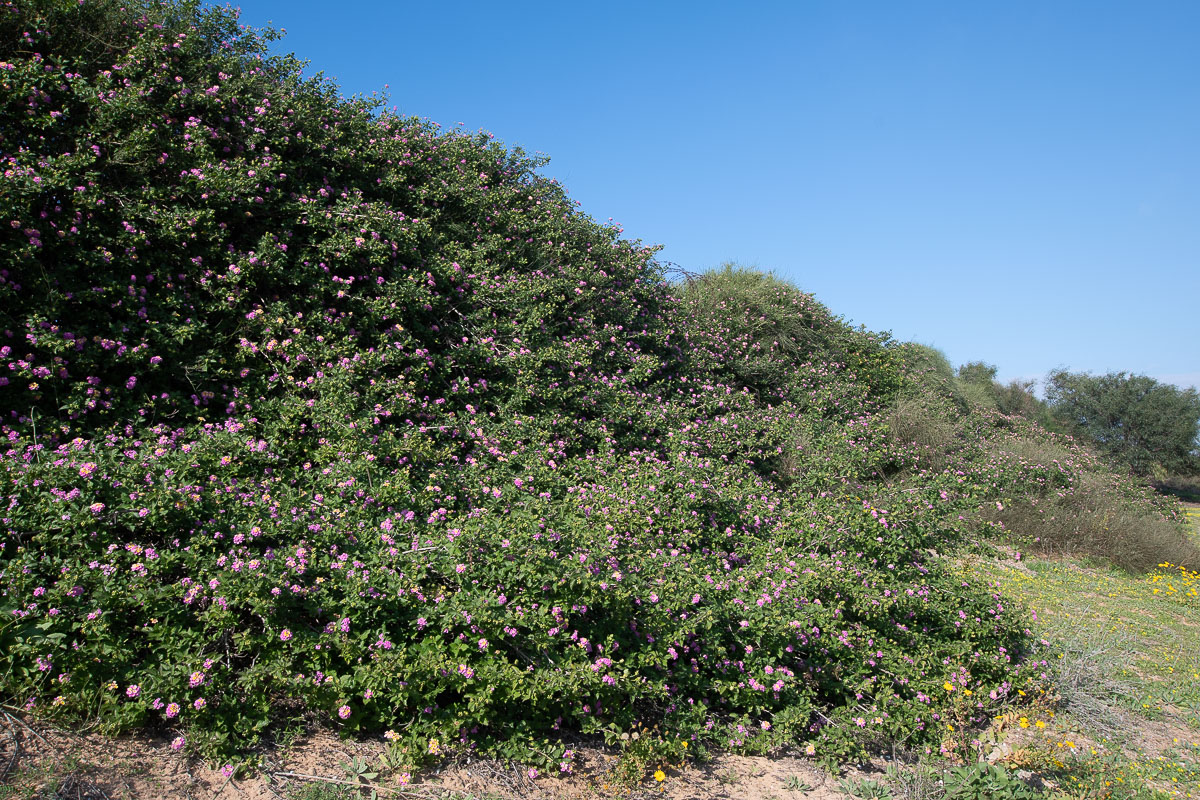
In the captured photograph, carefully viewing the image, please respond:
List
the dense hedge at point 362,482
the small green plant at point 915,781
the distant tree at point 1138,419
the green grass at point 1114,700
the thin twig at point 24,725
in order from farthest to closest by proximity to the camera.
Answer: the distant tree at point 1138,419 < the green grass at point 1114,700 < the small green plant at point 915,781 < the dense hedge at point 362,482 < the thin twig at point 24,725

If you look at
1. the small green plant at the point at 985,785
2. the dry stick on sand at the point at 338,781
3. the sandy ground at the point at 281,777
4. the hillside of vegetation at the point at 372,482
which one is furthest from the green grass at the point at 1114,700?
the dry stick on sand at the point at 338,781

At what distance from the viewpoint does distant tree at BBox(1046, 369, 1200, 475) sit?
29.9 meters

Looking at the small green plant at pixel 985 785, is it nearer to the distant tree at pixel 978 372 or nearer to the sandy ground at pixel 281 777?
the sandy ground at pixel 281 777

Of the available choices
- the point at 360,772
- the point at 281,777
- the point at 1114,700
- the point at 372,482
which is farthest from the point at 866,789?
the point at 372,482

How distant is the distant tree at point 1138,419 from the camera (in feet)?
98.1

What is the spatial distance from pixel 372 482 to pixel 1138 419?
36.6 meters

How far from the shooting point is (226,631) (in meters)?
3.07

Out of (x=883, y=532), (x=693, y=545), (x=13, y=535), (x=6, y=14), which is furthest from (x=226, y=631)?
(x=6, y=14)

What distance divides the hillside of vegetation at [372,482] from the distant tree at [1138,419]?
30.0m

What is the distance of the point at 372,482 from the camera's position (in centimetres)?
408

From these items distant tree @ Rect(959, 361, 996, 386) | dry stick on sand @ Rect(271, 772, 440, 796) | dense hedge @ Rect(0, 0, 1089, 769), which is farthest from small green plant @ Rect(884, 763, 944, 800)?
distant tree @ Rect(959, 361, 996, 386)

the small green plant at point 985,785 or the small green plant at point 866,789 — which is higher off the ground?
the small green plant at point 985,785

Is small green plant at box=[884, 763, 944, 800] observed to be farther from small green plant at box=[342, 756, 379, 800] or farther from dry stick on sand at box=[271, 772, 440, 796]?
small green plant at box=[342, 756, 379, 800]

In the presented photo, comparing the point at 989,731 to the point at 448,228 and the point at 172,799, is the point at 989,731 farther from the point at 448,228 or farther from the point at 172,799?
the point at 448,228
